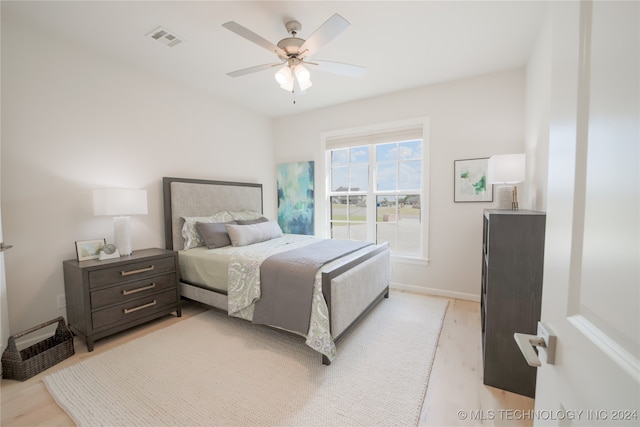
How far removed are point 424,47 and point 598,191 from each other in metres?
2.66

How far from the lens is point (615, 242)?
16.7 inches

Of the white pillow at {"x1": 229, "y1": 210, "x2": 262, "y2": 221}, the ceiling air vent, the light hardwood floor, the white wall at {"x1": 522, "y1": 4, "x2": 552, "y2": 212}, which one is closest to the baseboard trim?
the light hardwood floor

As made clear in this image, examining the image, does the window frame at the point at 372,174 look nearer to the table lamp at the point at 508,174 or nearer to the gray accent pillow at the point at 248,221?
the gray accent pillow at the point at 248,221

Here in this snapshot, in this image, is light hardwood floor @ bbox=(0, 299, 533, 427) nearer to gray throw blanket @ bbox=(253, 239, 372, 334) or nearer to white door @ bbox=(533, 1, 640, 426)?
gray throw blanket @ bbox=(253, 239, 372, 334)

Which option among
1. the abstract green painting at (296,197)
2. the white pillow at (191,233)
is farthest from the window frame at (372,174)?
the white pillow at (191,233)

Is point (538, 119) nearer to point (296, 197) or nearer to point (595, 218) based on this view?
point (595, 218)

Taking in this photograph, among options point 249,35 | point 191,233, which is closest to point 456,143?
point 249,35

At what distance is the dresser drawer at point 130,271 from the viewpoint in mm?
2215

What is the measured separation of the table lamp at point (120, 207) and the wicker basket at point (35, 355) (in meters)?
0.77

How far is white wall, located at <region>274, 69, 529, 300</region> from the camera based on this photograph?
Answer: 3.00m

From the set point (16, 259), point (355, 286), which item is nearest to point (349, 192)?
point (355, 286)

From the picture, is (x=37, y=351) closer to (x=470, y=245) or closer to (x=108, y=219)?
(x=108, y=219)

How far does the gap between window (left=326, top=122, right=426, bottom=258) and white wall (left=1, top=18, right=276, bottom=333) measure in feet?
7.51

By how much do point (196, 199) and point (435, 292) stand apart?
3.41m
